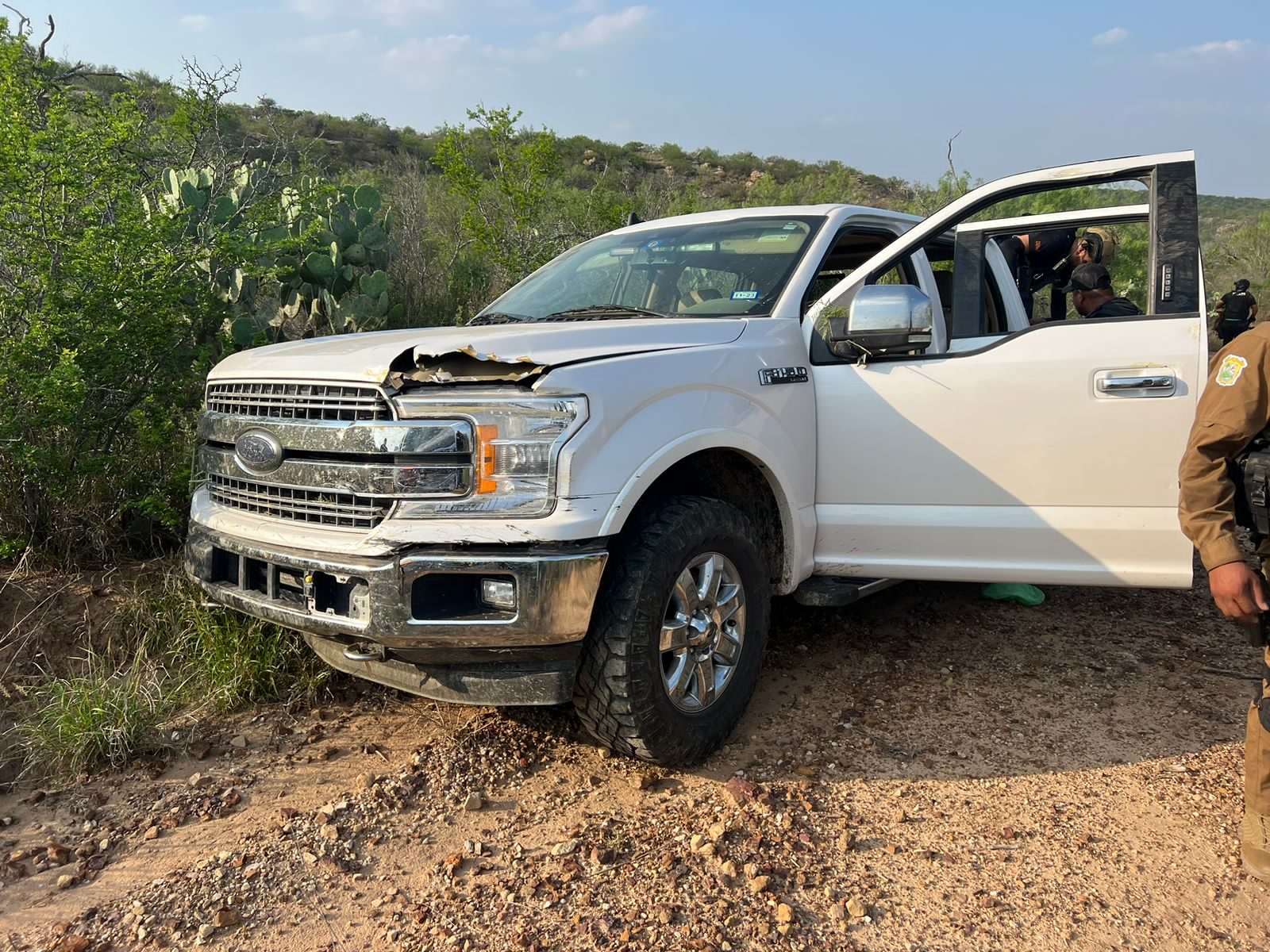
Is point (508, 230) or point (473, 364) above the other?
point (508, 230)

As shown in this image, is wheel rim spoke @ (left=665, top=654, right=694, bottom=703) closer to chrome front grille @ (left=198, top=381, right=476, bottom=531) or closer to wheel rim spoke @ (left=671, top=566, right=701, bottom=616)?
wheel rim spoke @ (left=671, top=566, right=701, bottom=616)

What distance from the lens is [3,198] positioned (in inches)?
157

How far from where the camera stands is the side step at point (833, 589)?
3.50m

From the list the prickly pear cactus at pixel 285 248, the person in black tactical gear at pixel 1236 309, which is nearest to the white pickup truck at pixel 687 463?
the prickly pear cactus at pixel 285 248

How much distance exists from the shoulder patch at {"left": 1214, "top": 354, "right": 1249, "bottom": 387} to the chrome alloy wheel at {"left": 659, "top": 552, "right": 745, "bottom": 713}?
154cm

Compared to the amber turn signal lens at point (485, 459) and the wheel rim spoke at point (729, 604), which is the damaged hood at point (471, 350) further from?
the wheel rim spoke at point (729, 604)

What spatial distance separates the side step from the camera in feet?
11.5

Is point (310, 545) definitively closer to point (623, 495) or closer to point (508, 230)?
point (623, 495)

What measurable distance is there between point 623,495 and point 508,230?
8.62 m

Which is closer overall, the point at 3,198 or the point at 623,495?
the point at 623,495

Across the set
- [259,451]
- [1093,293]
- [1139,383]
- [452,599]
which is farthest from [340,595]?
[1093,293]

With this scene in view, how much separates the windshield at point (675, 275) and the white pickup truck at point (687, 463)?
2 cm

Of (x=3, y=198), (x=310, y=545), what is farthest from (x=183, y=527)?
(x=310, y=545)

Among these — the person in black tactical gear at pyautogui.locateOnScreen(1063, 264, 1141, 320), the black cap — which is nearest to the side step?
the person in black tactical gear at pyautogui.locateOnScreen(1063, 264, 1141, 320)
